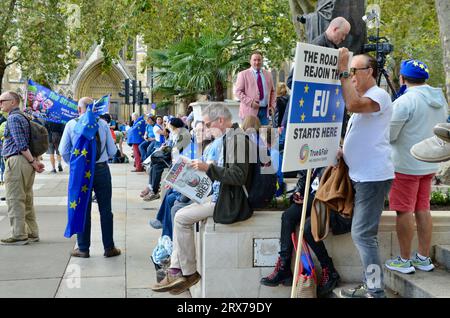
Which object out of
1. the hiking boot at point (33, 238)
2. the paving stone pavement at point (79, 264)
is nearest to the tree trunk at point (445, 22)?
the paving stone pavement at point (79, 264)

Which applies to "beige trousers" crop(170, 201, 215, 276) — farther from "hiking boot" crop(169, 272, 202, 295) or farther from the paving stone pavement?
the paving stone pavement

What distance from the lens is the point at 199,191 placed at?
564 cm

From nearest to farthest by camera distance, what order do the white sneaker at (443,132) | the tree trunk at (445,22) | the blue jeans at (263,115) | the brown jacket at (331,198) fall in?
1. the white sneaker at (443,132)
2. the brown jacket at (331,198)
3. the blue jeans at (263,115)
4. the tree trunk at (445,22)

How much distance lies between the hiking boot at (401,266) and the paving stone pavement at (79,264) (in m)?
2.00

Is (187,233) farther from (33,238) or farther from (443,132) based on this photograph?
(33,238)

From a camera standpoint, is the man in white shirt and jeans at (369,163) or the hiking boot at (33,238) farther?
the hiking boot at (33,238)

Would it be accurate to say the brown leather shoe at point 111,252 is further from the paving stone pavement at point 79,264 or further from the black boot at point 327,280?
the black boot at point 327,280

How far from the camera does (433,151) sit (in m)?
3.54

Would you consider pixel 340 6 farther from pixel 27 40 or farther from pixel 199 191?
pixel 27 40

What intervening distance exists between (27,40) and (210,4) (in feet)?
35.1

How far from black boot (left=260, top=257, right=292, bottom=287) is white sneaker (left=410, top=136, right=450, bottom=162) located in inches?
71.8

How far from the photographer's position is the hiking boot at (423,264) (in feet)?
16.4

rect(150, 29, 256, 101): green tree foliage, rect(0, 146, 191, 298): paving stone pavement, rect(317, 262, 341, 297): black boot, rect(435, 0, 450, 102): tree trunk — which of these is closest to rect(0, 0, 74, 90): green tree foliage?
rect(150, 29, 256, 101): green tree foliage

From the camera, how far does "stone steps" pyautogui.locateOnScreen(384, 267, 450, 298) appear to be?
175 inches
